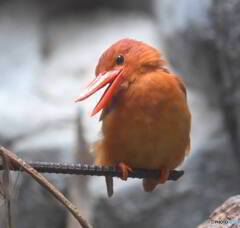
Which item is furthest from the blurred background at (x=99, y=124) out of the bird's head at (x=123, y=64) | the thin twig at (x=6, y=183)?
the thin twig at (x=6, y=183)

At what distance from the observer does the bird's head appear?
2.08m

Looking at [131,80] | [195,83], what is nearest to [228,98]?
[195,83]

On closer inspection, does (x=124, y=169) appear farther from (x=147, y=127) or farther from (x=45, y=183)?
(x=45, y=183)

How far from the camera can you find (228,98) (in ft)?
11.8

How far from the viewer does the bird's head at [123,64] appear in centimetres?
208

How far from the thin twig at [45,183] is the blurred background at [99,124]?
205 centimetres

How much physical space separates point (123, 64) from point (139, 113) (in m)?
0.21

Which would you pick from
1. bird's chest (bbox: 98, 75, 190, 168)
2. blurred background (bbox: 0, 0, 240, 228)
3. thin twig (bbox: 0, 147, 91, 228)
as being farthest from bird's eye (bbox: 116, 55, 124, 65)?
blurred background (bbox: 0, 0, 240, 228)

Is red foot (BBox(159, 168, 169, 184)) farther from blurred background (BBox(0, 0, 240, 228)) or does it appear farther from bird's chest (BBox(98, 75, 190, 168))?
blurred background (BBox(0, 0, 240, 228))

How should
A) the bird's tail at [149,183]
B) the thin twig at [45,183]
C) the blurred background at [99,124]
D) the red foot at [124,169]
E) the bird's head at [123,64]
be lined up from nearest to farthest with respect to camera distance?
the thin twig at [45,183] → the red foot at [124,169] → the bird's head at [123,64] → the bird's tail at [149,183] → the blurred background at [99,124]

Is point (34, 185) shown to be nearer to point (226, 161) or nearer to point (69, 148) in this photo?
point (69, 148)

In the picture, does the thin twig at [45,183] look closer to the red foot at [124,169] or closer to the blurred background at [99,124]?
the red foot at [124,169]

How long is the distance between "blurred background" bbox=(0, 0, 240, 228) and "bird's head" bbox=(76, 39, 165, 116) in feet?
3.94

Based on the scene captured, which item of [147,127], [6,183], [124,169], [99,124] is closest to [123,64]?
[147,127]
